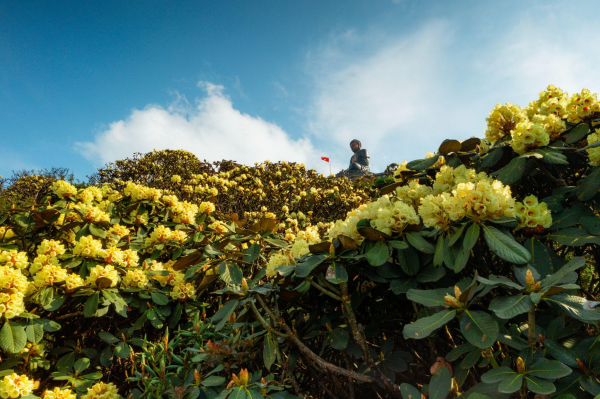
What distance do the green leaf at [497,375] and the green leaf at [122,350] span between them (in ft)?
5.83

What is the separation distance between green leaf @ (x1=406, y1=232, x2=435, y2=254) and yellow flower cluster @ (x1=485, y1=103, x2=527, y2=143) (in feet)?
3.01

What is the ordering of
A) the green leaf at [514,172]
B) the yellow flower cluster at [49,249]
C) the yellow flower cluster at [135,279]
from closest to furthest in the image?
the green leaf at [514,172], the yellow flower cluster at [135,279], the yellow flower cluster at [49,249]

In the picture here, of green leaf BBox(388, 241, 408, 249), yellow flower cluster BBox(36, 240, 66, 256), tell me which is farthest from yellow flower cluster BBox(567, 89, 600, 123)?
yellow flower cluster BBox(36, 240, 66, 256)

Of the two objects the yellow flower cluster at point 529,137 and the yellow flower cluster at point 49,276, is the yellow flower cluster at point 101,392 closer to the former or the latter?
the yellow flower cluster at point 49,276

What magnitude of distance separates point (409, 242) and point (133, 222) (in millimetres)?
2379

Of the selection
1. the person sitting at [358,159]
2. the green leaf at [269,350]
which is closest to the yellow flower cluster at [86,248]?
the green leaf at [269,350]

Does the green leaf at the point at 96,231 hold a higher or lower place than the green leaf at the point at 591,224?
higher

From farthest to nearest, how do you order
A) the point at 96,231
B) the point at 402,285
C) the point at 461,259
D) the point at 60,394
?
the point at 96,231 → the point at 60,394 → the point at 402,285 → the point at 461,259

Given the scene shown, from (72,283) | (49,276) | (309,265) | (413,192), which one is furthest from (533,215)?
(49,276)

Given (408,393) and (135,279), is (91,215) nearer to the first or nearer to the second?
(135,279)

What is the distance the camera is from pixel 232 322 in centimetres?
155

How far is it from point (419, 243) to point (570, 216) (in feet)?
1.98

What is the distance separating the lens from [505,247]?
1000 mm

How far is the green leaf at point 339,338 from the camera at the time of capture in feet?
3.79
